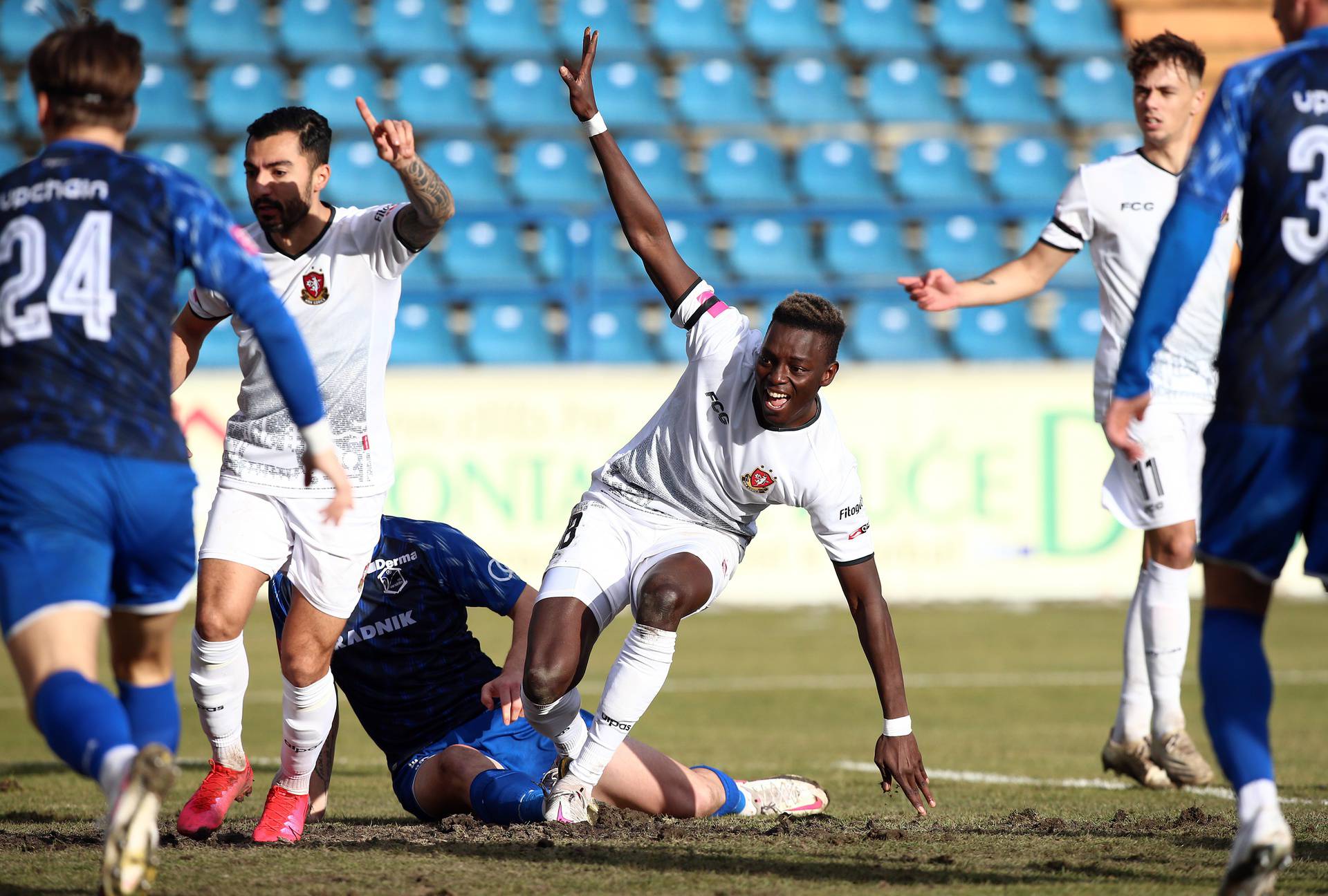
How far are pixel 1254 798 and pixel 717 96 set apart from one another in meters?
14.4

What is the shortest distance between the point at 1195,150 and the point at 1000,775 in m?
3.66

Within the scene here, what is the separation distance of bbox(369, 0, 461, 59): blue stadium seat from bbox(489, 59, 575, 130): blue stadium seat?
0.72 meters

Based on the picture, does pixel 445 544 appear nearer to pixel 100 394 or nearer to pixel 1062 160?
pixel 100 394

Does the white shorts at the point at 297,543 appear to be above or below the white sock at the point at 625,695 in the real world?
above

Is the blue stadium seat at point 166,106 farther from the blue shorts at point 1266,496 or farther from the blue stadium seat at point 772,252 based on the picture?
the blue shorts at point 1266,496

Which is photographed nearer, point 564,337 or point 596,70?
point 564,337

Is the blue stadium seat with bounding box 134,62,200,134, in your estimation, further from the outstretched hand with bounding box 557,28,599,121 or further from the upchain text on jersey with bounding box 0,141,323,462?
the upchain text on jersey with bounding box 0,141,323,462

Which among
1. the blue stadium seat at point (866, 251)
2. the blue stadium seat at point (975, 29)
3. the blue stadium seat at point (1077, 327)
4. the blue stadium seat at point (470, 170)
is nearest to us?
the blue stadium seat at point (1077, 327)

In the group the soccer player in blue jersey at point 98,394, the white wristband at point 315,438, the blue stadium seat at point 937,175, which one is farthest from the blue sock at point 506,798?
the blue stadium seat at point 937,175

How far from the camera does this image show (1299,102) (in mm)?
3549

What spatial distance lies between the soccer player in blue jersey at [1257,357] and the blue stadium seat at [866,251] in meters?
12.3

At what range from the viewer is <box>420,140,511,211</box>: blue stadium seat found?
52.0 feet

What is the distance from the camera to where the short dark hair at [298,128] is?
500 cm

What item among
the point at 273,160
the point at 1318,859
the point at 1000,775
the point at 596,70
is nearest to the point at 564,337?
the point at 596,70
